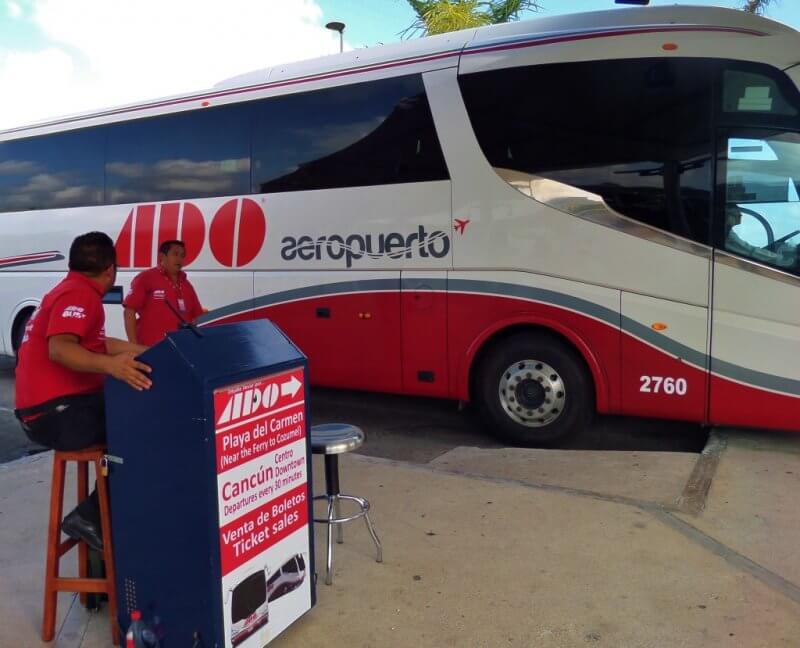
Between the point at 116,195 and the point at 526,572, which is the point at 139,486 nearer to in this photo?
the point at 526,572

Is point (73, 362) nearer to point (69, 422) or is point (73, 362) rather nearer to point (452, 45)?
point (69, 422)

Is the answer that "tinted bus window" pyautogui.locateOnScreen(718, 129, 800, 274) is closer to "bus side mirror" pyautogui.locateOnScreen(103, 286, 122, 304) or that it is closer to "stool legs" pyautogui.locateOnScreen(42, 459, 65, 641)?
"stool legs" pyautogui.locateOnScreen(42, 459, 65, 641)

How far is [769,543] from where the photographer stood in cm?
377

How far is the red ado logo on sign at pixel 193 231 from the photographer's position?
7051 millimetres

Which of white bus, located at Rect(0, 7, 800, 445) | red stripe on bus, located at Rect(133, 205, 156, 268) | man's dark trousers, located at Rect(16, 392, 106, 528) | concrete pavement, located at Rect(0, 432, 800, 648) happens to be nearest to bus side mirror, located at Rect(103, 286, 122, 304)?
red stripe on bus, located at Rect(133, 205, 156, 268)

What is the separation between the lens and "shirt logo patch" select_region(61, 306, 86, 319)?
264 cm

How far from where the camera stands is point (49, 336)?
264 centimetres

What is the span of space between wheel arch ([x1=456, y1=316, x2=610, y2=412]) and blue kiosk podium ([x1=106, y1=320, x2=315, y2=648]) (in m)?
3.23

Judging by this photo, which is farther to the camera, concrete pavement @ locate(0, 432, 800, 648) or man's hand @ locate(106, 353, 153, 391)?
concrete pavement @ locate(0, 432, 800, 648)

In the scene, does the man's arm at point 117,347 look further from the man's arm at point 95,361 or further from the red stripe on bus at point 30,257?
the red stripe on bus at point 30,257

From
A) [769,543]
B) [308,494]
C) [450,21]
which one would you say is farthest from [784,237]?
[450,21]

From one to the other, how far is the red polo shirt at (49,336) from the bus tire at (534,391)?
379 cm

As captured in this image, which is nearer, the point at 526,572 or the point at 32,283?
the point at 526,572

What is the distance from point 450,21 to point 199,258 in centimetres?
1523
